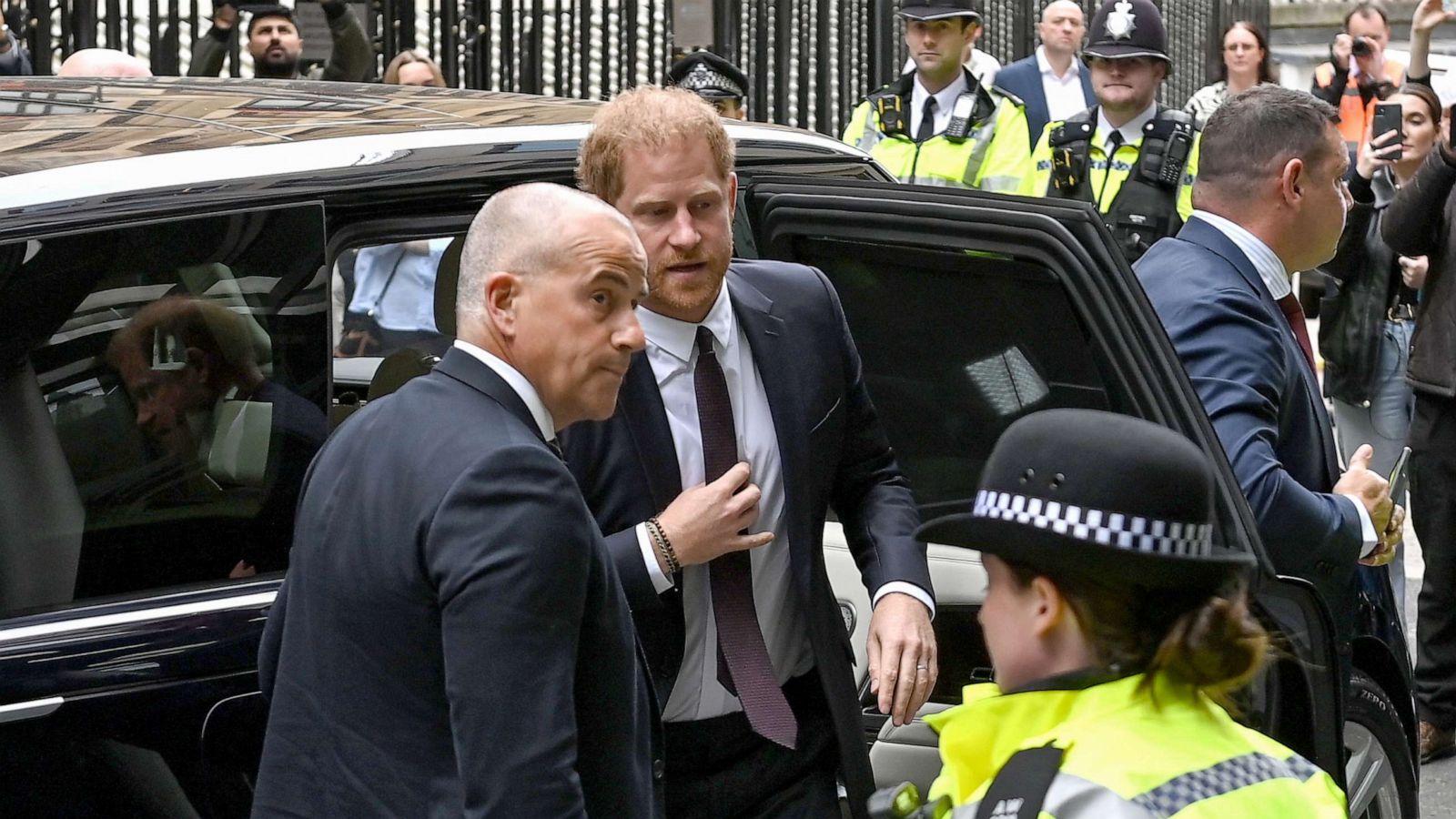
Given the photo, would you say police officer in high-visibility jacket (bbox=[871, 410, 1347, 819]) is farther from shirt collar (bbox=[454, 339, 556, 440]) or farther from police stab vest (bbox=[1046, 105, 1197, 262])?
police stab vest (bbox=[1046, 105, 1197, 262])

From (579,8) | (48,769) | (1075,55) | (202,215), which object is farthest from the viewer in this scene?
(579,8)

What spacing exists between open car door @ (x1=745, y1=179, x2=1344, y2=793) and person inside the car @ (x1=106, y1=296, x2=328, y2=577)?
3.25 feet

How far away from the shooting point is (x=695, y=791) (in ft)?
9.28

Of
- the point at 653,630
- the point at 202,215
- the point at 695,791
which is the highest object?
the point at 202,215

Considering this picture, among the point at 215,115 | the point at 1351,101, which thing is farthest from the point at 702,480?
the point at 1351,101

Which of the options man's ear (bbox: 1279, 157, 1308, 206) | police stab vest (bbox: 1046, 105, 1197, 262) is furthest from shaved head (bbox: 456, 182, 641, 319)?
police stab vest (bbox: 1046, 105, 1197, 262)

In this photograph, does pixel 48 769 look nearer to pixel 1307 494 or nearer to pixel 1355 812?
pixel 1307 494

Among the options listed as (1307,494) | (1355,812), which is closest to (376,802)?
(1307,494)

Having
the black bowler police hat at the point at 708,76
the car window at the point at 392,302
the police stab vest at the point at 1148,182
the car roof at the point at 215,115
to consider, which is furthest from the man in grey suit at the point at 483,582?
the black bowler police hat at the point at 708,76

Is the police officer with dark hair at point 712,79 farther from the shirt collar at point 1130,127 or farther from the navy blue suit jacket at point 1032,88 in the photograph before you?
the navy blue suit jacket at point 1032,88

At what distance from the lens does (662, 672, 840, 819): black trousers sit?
283 centimetres

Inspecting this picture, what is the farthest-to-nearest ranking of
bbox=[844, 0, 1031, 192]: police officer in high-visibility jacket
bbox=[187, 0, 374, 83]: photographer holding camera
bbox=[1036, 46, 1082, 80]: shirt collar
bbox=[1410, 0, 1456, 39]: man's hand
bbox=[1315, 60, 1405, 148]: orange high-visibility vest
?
bbox=[1315, 60, 1405, 148]: orange high-visibility vest
bbox=[1036, 46, 1082, 80]: shirt collar
bbox=[187, 0, 374, 83]: photographer holding camera
bbox=[844, 0, 1031, 192]: police officer in high-visibility jacket
bbox=[1410, 0, 1456, 39]: man's hand

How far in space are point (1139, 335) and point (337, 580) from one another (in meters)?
1.53

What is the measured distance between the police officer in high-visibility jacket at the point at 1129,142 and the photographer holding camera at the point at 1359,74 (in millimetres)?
3590
